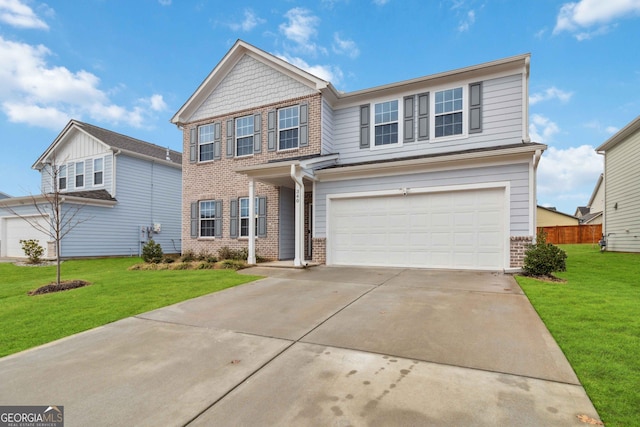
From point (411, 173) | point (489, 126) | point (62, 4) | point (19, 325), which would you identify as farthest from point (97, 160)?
point (489, 126)

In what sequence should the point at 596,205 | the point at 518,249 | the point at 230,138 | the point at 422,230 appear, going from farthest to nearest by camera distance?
the point at 596,205, the point at 230,138, the point at 422,230, the point at 518,249

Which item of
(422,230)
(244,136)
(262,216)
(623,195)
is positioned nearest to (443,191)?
(422,230)

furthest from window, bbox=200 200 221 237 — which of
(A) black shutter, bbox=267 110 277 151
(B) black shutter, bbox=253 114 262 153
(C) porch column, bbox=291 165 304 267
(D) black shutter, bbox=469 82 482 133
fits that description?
(D) black shutter, bbox=469 82 482 133

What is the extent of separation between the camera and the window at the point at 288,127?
1241cm

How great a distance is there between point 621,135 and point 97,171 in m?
26.8

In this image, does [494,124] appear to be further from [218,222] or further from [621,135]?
[218,222]

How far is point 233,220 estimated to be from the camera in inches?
519

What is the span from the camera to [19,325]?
4.89m

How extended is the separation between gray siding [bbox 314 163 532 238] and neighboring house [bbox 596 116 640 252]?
9133mm

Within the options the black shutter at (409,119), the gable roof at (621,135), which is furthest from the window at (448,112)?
the gable roof at (621,135)

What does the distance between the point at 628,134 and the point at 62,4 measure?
2465 centimetres

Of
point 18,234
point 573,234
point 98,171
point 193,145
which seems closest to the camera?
point 193,145

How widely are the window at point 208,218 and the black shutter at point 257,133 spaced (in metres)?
3.07

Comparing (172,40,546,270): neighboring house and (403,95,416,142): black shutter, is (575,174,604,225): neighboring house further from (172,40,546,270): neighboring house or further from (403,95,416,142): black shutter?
(403,95,416,142): black shutter
